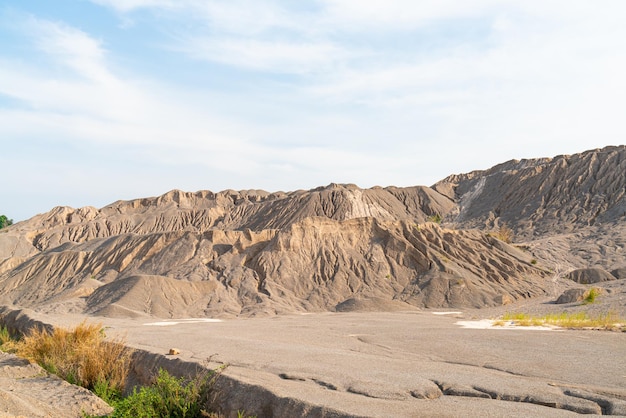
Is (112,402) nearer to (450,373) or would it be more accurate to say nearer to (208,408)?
(208,408)

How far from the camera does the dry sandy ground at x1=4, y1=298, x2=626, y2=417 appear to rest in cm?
730

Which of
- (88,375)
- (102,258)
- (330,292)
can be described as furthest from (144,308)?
(88,375)

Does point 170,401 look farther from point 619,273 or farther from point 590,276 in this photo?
point 590,276

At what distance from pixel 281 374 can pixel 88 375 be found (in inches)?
163

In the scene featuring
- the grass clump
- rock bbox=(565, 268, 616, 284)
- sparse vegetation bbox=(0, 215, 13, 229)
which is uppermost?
sparse vegetation bbox=(0, 215, 13, 229)

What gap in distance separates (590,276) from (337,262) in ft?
57.5

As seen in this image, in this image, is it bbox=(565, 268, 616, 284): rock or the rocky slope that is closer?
the rocky slope

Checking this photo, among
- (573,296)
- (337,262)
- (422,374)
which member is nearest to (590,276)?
(573,296)

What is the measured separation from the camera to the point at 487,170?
95.4 metres

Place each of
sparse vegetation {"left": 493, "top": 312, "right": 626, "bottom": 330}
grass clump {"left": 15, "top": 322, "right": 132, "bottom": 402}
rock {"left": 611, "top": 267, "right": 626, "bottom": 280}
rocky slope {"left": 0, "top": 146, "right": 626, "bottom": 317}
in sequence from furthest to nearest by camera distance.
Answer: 1. rock {"left": 611, "top": 267, "right": 626, "bottom": 280}
2. rocky slope {"left": 0, "top": 146, "right": 626, "bottom": 317}
3. sparse vegetation {"left": 493, "top": 312, "right": 626, "bottom": 330}
4. grass clump {"left": 15, "top": 322, "right": 132, "bottom": 402}

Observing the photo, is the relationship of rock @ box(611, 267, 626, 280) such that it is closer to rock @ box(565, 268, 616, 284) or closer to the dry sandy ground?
rock @ box(565, 268, 616, 284)

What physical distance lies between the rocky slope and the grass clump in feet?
70.0

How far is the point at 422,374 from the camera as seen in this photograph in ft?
31.3

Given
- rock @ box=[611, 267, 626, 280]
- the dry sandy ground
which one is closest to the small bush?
the dry sandy ground
